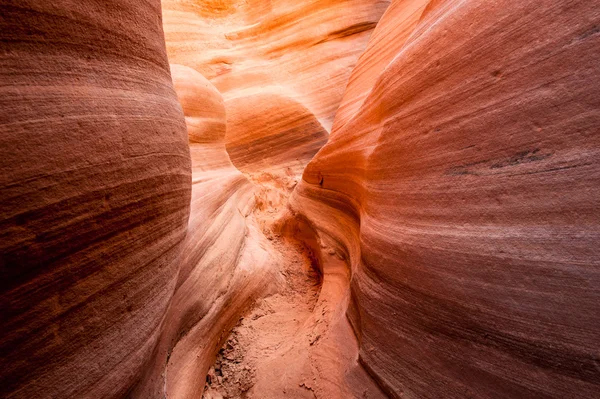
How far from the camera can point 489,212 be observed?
119cm

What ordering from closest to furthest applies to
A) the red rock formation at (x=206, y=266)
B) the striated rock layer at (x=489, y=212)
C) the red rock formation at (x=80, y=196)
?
the red rock formation at (x=80, y=196) → the striated rock layer at (x=489, y=212) → the red rock formation at (x=206, y=266)

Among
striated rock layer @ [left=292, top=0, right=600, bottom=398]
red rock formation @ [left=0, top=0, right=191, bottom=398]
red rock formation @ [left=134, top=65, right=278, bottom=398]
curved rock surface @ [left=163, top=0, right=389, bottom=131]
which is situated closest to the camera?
red rock formation @ [left=0, top=0, right=191, bottom=398]

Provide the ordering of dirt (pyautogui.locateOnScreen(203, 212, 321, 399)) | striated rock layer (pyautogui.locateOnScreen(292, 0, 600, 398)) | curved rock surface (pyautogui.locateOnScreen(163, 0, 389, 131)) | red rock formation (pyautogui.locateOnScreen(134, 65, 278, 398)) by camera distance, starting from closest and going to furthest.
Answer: striated rock layer (pyautogui.locateOnScreen(292, 0, 600, 398)) → red rock formation (pyautogui.locateOnScreen(134, 65, 278, 398)) → dirt (pyautogui.locateOnScreen(203, 212, 321, 399)) → curved rock surface (pyautogui.locateOnScreen(163, 0, 389, 131))

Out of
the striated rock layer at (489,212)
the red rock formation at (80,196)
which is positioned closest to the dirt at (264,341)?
the striated rock layer at (489,212)

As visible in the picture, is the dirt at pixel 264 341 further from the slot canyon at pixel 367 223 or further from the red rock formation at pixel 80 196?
the red rock formation at pixel 80 196

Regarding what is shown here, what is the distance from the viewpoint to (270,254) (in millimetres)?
3338

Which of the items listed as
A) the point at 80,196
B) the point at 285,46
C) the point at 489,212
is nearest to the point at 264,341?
the point at 80,196

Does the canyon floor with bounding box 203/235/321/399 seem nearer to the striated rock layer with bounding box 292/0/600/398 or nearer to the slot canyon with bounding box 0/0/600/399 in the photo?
the slot canyon with bounding box 0/0/600/399

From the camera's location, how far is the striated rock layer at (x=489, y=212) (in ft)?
3.16

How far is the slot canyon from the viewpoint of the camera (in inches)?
35.9

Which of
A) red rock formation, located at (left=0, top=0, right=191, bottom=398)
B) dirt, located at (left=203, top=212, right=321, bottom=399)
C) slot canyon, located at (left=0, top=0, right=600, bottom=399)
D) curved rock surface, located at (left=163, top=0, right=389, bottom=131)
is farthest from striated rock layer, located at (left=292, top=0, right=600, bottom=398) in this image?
curved rock surface, located at (left=163, top=0, right=389, bottom=131)

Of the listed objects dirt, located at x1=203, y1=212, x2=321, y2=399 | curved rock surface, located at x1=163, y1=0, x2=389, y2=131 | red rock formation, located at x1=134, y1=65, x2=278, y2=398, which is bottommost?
dirt, located at x1=203, y1=212, x2=321, y2=399

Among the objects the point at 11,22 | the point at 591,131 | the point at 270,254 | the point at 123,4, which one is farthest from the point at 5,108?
the point at 270,254

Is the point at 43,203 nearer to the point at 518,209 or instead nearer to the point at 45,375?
the point at 45,375
